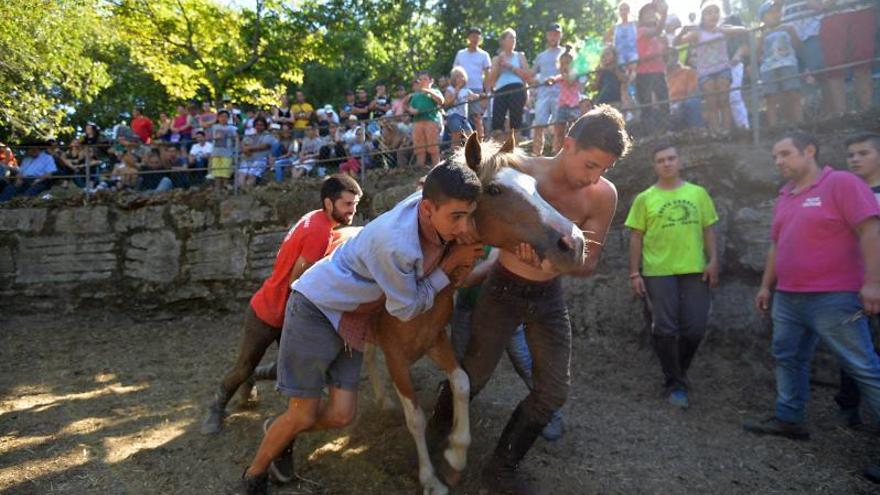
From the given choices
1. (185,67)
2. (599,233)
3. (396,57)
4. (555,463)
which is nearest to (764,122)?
(599,233)

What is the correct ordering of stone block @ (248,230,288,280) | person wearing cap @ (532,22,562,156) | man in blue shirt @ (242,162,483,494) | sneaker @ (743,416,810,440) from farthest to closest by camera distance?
stone block @ (248,230,288,280) → person wearing cap @ (532,22,562,156) → sneaker @ (743,416,810,440) → man in blue shirt @ (242,162,483,494)

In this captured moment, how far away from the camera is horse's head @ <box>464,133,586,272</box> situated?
2.58 meters

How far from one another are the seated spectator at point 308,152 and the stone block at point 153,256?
2.16 m

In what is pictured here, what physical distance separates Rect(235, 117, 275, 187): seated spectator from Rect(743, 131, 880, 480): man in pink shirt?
7.38 meters

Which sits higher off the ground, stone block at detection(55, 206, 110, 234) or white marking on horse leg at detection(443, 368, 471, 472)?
stone block at detection(55, 206, 110, 234)

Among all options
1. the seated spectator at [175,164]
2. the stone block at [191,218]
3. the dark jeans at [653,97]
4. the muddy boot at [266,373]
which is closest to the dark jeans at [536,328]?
the muddy boot at [266,373]

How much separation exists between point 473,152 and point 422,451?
5.89ft

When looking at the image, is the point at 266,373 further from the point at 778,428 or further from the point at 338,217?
the point at 778,428

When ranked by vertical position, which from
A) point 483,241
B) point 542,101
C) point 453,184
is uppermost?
point 542,101

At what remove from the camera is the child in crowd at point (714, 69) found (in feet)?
21.5

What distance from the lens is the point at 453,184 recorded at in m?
2.63

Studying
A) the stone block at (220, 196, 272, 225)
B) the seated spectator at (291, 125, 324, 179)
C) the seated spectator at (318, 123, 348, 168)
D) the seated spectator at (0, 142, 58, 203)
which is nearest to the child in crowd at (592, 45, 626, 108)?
the seated spectator at (318, 123, 348, 168)

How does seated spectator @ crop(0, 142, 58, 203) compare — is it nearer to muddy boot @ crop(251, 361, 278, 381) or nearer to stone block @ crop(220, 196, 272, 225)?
stone block @ crop(220, 196, 272, 225)

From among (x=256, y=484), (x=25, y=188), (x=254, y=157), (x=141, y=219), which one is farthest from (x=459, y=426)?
(x=25, y=188)
